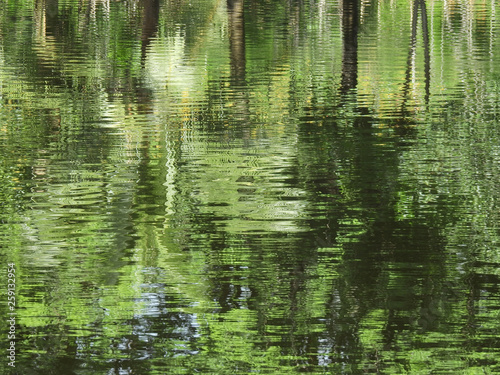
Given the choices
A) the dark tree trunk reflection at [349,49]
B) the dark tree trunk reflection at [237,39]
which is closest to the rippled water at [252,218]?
the dark tree trunk reflection at [349,49]

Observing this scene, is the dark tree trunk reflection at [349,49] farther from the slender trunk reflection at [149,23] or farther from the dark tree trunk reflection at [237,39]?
the slender trunk reflection at [149,23]

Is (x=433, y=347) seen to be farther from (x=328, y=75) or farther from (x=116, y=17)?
(x=116, y=17)

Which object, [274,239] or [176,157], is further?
[176,157]

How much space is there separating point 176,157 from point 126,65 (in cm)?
816

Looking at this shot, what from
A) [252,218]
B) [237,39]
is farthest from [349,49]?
[252,218]

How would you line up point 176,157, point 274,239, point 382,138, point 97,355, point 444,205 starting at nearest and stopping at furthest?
1. point 97,355
2. point 274,239
3. point 444,205
4. point 176,157
5. point 382,138

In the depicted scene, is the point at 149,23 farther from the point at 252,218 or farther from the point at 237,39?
the point at 252,218

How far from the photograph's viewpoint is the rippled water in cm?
475

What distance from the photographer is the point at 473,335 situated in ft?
15.7

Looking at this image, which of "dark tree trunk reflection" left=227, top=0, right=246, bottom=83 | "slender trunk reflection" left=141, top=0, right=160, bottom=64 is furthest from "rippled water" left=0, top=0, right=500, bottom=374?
"slender trunk reflection" left=141, top=0, right=160, bottom=64

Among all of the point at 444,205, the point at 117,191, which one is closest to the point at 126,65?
the point at 117,191

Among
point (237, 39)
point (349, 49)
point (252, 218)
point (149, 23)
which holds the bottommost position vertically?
point (252, 218)

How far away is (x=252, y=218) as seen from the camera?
709 centimetres

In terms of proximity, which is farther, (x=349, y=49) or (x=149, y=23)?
(x=149, y=23)
